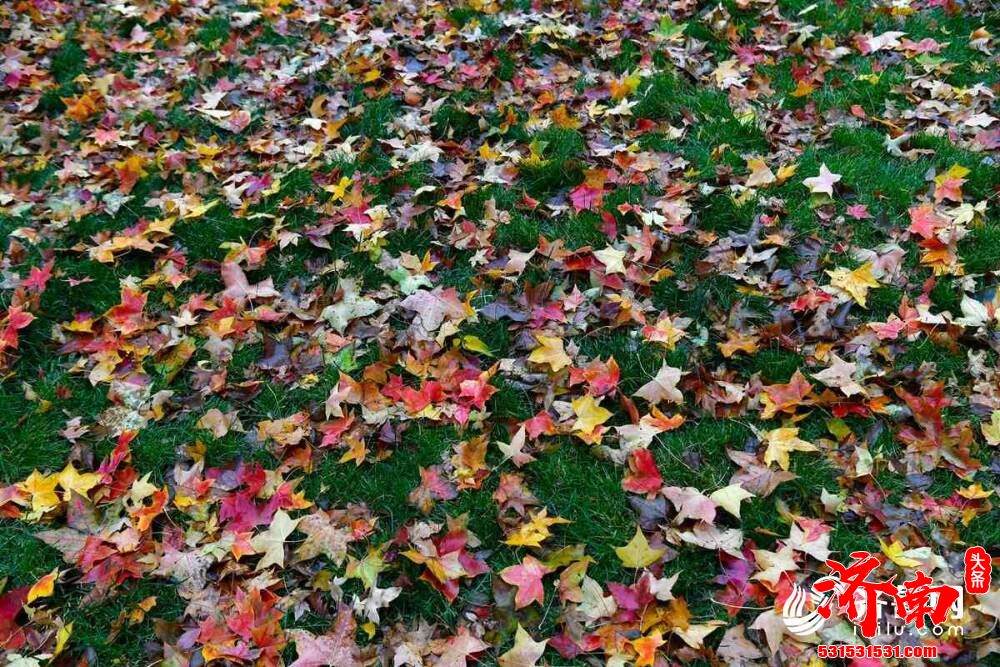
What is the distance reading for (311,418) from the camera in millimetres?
2846

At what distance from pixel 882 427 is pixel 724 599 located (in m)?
0.90

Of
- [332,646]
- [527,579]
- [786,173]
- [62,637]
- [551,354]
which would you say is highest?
[786,173]

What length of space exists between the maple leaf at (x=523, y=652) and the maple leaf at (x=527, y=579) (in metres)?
0.10

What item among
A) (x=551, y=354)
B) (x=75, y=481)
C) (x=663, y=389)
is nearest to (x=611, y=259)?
(x=551, y=354)

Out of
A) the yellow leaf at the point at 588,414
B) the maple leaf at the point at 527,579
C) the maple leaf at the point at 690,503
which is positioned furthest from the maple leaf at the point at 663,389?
the maple leaf at the point at 527,579

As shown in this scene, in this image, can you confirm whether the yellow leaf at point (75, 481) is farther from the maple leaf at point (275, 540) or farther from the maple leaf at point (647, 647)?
the maple leaf at point (647, 647)

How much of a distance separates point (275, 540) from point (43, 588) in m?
0.76

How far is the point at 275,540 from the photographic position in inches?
95.4

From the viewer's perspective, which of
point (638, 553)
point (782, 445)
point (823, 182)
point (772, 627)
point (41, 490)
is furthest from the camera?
point (823, 182)

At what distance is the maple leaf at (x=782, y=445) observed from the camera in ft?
8.17

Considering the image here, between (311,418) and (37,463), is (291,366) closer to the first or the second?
(311,418)

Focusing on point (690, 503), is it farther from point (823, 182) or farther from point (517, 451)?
point (823, 182)

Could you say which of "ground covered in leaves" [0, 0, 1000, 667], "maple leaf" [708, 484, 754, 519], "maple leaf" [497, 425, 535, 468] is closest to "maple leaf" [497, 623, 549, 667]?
"ground covered in leaves" [0, 0, 1000, 667]

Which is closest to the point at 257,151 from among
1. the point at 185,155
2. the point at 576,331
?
the point at 185,155
